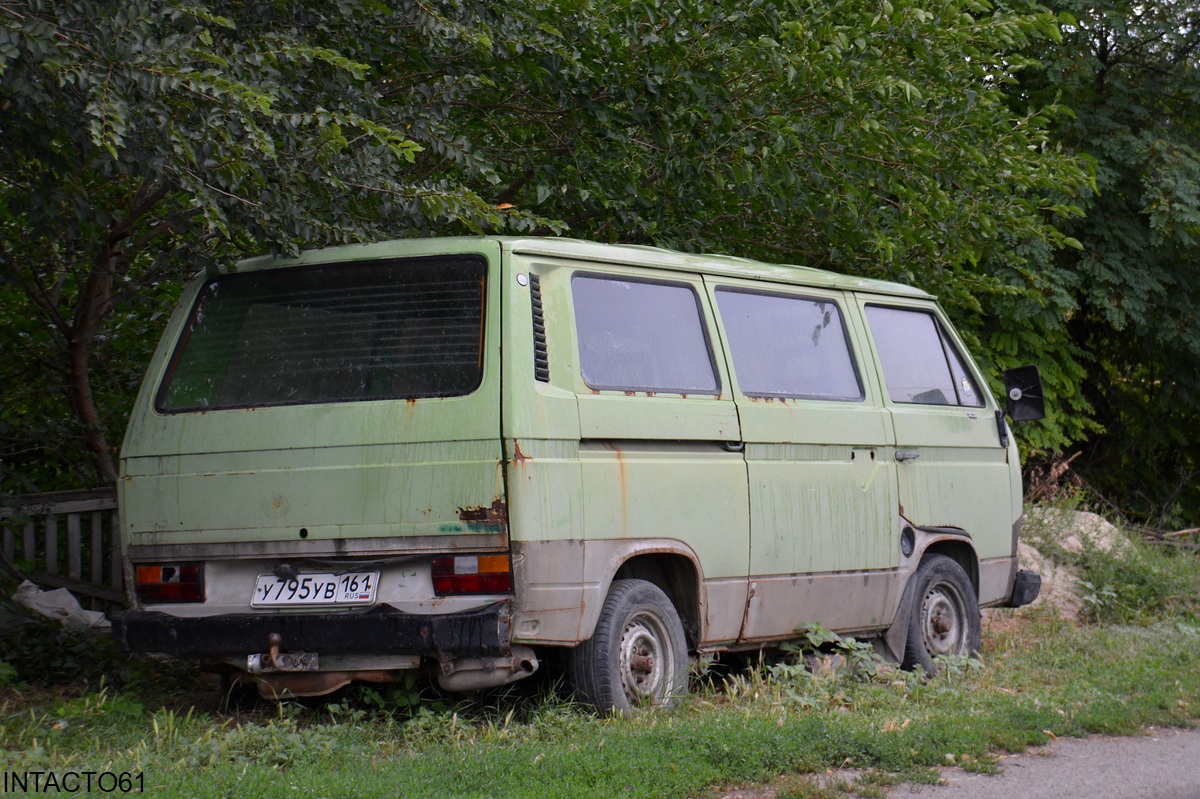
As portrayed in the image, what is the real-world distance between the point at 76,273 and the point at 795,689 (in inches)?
192

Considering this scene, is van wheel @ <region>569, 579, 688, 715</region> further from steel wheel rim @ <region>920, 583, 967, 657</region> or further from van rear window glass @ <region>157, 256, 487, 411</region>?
steel wheel rim @ <region>920, 583, 967, 657</region>

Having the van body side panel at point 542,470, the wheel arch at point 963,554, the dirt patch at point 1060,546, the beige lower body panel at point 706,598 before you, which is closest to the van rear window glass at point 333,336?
the van body side panel at point 542,470

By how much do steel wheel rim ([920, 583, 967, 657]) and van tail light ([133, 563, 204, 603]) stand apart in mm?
4061

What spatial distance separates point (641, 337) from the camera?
6051 millimetres

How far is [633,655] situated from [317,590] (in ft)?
4.60

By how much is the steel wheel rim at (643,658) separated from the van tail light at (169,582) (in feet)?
6.00

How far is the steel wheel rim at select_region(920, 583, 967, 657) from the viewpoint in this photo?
772 centimetres

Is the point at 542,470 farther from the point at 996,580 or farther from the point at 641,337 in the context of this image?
the point at 996,580

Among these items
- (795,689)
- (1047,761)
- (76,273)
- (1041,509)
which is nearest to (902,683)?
(795,689)

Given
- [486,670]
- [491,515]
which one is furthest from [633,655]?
[491,515]

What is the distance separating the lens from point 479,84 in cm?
802

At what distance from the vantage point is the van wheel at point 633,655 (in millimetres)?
5605

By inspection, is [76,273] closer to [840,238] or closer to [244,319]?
[244,319]

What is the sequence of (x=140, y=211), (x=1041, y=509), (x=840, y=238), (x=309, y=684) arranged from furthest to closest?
(x=1041, y=509)
(x=840, y=238)
(x=140, y=211)
(x=309, y=684)
